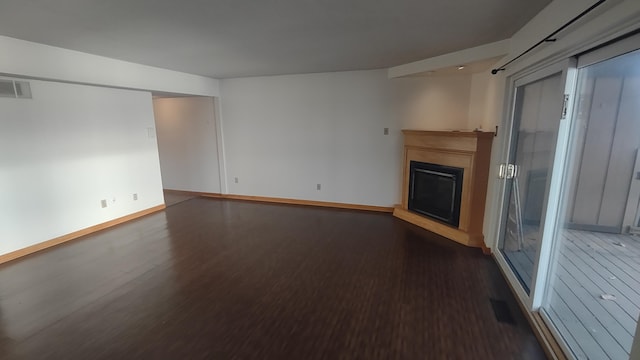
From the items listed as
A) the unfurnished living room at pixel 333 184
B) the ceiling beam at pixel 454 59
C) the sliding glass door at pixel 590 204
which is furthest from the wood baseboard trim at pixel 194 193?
the sliding glass door at pixel 590 204

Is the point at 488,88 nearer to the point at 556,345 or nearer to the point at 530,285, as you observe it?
the point at 530,285

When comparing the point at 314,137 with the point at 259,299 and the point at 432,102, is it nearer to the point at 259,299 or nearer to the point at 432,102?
the point at 432,102

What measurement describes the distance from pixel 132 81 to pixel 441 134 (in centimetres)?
445

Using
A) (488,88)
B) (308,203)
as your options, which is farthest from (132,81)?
(488,88)

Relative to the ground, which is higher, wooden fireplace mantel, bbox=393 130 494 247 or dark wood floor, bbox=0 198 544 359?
wooden fireplace mantel, bbox=393 130 494 247

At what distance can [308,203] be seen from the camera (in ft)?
18.7

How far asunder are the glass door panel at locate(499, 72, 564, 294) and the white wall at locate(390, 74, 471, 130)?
1632mm

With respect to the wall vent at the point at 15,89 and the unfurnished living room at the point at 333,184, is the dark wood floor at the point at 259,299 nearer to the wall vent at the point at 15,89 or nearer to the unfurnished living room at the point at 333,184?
the unfurnished living room at the point at 333,184

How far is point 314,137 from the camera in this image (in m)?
5.43

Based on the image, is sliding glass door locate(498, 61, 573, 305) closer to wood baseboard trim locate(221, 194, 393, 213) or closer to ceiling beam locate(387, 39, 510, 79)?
ceiling beam locate(387, 39, 510, 79)

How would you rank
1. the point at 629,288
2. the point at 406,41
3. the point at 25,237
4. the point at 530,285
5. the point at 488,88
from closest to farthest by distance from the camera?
the point at 629,288
the point at 530,285
the point at 406,41
the point at 25,237
the point at 488,88

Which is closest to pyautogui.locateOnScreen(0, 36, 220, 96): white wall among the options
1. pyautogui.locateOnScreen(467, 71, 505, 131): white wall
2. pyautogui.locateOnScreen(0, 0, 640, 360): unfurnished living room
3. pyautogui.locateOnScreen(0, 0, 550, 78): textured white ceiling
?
pyautogui.locateOnScreen(0, 0, 640, 360): unfurnished living room

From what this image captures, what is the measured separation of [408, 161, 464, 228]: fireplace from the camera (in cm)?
397

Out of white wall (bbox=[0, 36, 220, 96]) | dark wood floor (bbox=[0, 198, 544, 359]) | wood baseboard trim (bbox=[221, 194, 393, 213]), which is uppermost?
white wall (bbox=[0, 36, 220, 96])
